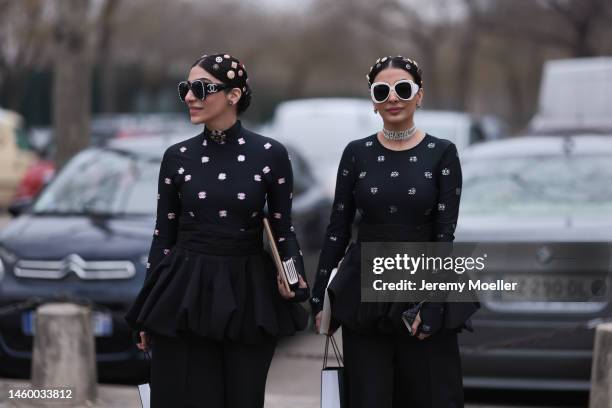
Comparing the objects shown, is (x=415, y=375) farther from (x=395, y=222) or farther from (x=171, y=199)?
(x=171, y=199)

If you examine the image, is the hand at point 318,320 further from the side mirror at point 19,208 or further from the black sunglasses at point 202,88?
the side mirror at point 19,208

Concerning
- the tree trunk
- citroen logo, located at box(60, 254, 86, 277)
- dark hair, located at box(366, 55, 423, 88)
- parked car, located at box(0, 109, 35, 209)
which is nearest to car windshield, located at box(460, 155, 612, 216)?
citroen logo, located at box(60, 254, 86, 277)

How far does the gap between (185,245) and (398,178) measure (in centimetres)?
81

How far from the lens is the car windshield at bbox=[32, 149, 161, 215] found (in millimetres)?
7695

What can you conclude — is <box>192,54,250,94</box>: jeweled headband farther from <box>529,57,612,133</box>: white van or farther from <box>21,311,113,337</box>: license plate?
<box>529,57,612,133</box>: white van

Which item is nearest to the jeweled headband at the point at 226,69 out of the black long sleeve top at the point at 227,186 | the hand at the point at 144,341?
the black long sleeve top at the point at 227,186

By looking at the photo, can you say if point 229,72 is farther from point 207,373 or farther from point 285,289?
point 207,373

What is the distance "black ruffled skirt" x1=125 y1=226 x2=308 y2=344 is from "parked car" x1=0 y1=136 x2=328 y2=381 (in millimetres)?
2616

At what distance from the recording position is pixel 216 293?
3.96 m

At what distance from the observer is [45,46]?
116 ft

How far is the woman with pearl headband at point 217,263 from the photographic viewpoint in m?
3.97

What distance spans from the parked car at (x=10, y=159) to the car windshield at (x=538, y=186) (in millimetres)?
13574

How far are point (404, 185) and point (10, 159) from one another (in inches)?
644

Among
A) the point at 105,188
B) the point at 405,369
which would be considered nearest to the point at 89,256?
the point at 105,188
